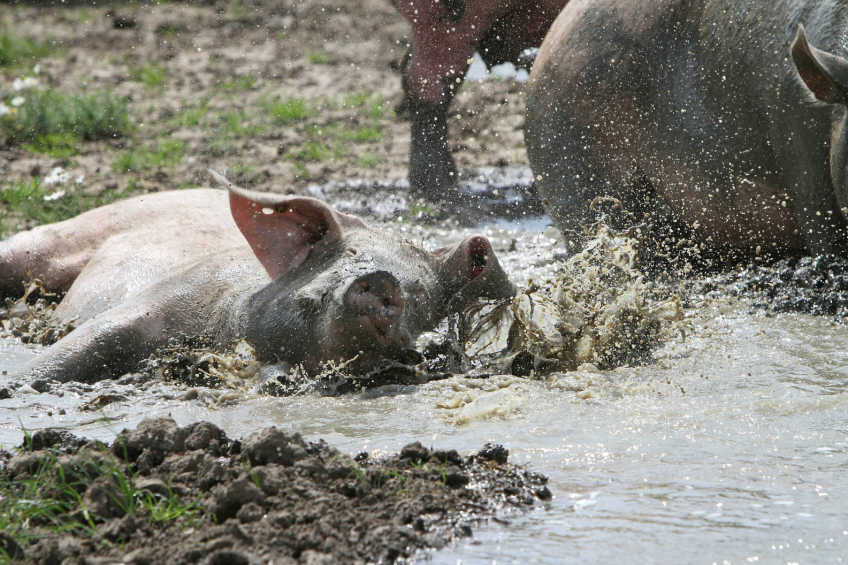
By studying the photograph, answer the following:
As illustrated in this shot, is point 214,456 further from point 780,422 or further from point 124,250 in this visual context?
point 124,250

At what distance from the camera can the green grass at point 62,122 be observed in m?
9.86

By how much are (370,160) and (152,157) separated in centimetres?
196

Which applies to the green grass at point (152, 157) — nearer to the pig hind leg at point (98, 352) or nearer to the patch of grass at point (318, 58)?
the patch of grass at point (318, 58)

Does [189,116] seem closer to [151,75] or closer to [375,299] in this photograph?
[151,75]

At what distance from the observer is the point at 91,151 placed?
961cm

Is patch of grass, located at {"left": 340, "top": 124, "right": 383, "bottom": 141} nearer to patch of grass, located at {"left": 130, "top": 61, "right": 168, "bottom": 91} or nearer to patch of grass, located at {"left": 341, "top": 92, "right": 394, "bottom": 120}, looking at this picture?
patch of grass, located at {"left": 341, "top": 92, "right": 394, "bottom": 120}

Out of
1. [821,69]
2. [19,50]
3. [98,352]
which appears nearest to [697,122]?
[821,69]

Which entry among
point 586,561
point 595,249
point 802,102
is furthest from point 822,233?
point 586,561

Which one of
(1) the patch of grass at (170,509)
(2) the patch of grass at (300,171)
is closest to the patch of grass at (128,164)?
(2) the patch of grass at (300,171)

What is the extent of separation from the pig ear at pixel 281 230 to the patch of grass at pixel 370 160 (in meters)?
4.97

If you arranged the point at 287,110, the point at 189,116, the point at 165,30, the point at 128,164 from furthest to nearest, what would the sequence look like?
the point at 165,30 → the point at 287,110 → the point at 189,116 → the point at 128,164

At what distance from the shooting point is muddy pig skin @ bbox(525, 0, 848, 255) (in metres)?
4.98

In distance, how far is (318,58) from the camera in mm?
13062

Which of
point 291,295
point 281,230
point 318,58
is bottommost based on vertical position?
point 291,295
